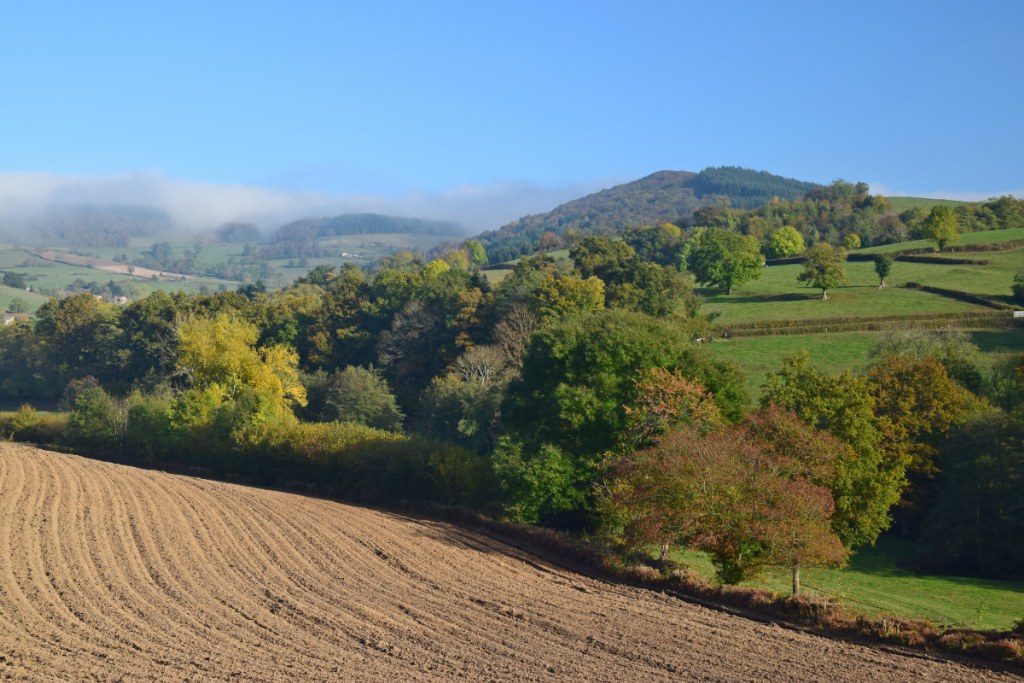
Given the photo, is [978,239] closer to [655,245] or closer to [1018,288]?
[1018,288]

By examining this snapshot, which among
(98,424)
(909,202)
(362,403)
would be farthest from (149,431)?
(909,202)

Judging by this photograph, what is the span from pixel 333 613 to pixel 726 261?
78.2 m

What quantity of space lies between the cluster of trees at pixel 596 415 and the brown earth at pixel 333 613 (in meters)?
3.90

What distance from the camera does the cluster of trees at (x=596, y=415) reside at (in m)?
30.9

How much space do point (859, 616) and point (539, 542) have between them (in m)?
13.7

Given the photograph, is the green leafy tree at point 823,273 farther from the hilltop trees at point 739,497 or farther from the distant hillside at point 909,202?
the distant hillside at point 909,202

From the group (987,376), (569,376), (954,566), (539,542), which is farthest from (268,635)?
(987,376)

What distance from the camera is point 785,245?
130500 millimetres

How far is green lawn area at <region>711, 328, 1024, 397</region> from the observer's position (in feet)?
222

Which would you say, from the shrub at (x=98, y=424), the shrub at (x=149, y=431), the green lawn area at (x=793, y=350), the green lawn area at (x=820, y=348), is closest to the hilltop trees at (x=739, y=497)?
the green lawn area at (x=820, y=348)

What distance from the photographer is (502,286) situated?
91.1 m

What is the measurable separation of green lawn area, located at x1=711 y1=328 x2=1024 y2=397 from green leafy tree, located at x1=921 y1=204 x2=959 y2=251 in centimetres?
3608

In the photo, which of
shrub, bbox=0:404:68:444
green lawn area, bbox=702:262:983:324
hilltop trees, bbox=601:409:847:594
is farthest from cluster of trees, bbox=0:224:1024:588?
green lawn area, bbox=702:262:983:324

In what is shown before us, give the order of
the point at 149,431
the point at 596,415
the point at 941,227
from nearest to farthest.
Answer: the point at 596,415 < the point at 149,431 < the point at 941,227
